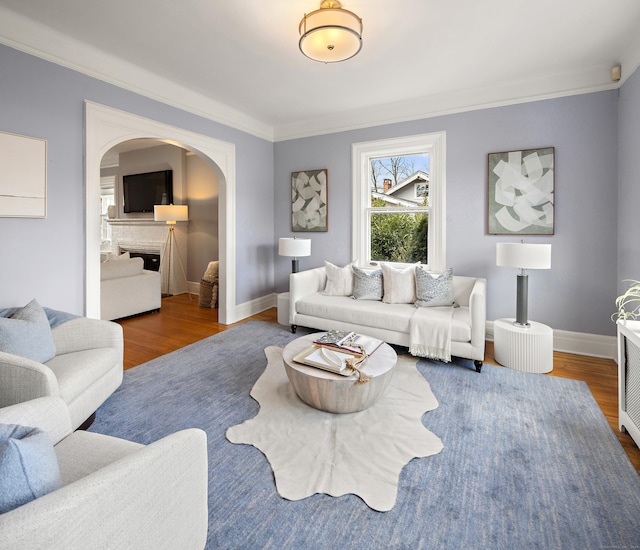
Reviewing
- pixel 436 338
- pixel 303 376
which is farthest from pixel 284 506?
pixel 436 338

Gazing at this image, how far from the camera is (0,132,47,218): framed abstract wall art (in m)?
2.56

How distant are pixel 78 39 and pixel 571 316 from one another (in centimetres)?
520

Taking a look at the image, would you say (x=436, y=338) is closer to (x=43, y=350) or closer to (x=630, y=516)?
(x=630, y=516)

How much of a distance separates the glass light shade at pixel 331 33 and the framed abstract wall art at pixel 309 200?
2.48 m

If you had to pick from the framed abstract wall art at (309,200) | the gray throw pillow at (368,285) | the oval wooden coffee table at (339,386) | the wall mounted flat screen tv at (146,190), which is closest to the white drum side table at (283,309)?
the gray throw pillow at (368,285)

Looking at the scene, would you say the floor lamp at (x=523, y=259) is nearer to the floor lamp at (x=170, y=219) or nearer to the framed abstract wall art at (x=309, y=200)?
the framed abstract wall art at (x=309, y=200)

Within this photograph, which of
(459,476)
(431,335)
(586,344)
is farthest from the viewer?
(586,344)

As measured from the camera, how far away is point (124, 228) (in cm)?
736

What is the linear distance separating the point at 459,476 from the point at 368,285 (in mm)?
2387

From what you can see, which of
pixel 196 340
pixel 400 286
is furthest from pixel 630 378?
pixel 196 340

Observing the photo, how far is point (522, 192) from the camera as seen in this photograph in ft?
12.1

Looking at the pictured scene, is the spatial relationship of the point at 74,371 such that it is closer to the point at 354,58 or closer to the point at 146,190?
the point at 354,58

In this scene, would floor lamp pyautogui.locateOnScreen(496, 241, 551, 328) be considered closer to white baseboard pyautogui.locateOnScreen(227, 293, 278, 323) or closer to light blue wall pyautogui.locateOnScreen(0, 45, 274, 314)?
white baseboard pyautogui.locateOnScreen(227, 293, 278, 323)

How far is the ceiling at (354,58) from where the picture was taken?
8.15 feet
